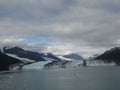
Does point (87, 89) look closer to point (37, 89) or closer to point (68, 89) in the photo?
point (68, 89)

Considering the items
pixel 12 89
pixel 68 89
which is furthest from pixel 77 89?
pixel 12 89

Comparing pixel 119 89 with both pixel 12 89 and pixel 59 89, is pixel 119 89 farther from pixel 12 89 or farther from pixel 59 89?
pixel 12 89

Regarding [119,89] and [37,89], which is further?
[37,89]

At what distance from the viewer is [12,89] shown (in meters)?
72.9

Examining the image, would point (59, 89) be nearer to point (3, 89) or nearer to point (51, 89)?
point (51, 89)

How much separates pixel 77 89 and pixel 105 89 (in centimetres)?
612

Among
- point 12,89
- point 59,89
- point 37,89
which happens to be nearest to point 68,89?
point 59,89

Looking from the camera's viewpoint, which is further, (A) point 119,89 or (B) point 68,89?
(B) point 68,89

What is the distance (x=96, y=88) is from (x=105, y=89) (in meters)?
2.97

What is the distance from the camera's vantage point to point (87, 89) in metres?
69.6

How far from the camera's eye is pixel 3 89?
72.1m

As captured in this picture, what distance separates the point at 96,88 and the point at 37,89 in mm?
13133

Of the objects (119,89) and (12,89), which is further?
(12,89)

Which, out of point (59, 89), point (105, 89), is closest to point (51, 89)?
point (59, 89)
